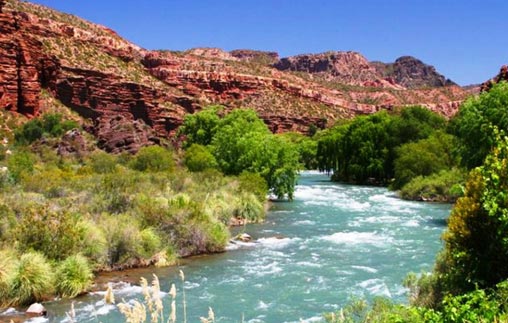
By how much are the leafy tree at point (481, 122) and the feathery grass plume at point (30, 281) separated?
20181mm

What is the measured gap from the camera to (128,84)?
10206 cm

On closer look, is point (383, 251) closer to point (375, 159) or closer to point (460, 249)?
point (460, 249)

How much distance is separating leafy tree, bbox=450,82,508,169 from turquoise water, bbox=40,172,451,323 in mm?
4154

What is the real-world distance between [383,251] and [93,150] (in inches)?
1526

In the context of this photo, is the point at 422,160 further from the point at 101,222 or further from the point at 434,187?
the point at 101,222

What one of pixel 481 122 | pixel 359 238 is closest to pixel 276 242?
pixel 359 238

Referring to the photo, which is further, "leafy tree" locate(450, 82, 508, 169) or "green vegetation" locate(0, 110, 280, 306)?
"leafy tree" locate(450, 82, 508, 169)

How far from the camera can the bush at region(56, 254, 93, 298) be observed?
47.8 ft

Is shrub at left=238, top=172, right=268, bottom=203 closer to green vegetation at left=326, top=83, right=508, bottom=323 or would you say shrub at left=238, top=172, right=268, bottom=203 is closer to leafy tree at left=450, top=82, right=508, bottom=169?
leafy tree at left=450, top=82, right=508, bottom=169

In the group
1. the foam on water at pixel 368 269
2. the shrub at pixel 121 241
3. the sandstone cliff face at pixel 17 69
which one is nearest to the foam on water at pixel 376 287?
the foam on water at pixel 368 269

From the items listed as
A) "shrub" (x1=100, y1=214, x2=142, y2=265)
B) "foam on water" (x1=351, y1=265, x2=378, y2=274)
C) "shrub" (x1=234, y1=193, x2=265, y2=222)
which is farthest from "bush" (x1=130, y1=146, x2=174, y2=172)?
"foam on water" (x1=351, y1=265, x2=378, y2=274)

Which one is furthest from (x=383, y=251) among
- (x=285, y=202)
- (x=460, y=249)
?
(x=285, y=202)

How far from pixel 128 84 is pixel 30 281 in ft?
301

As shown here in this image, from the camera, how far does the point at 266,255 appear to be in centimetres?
2034
